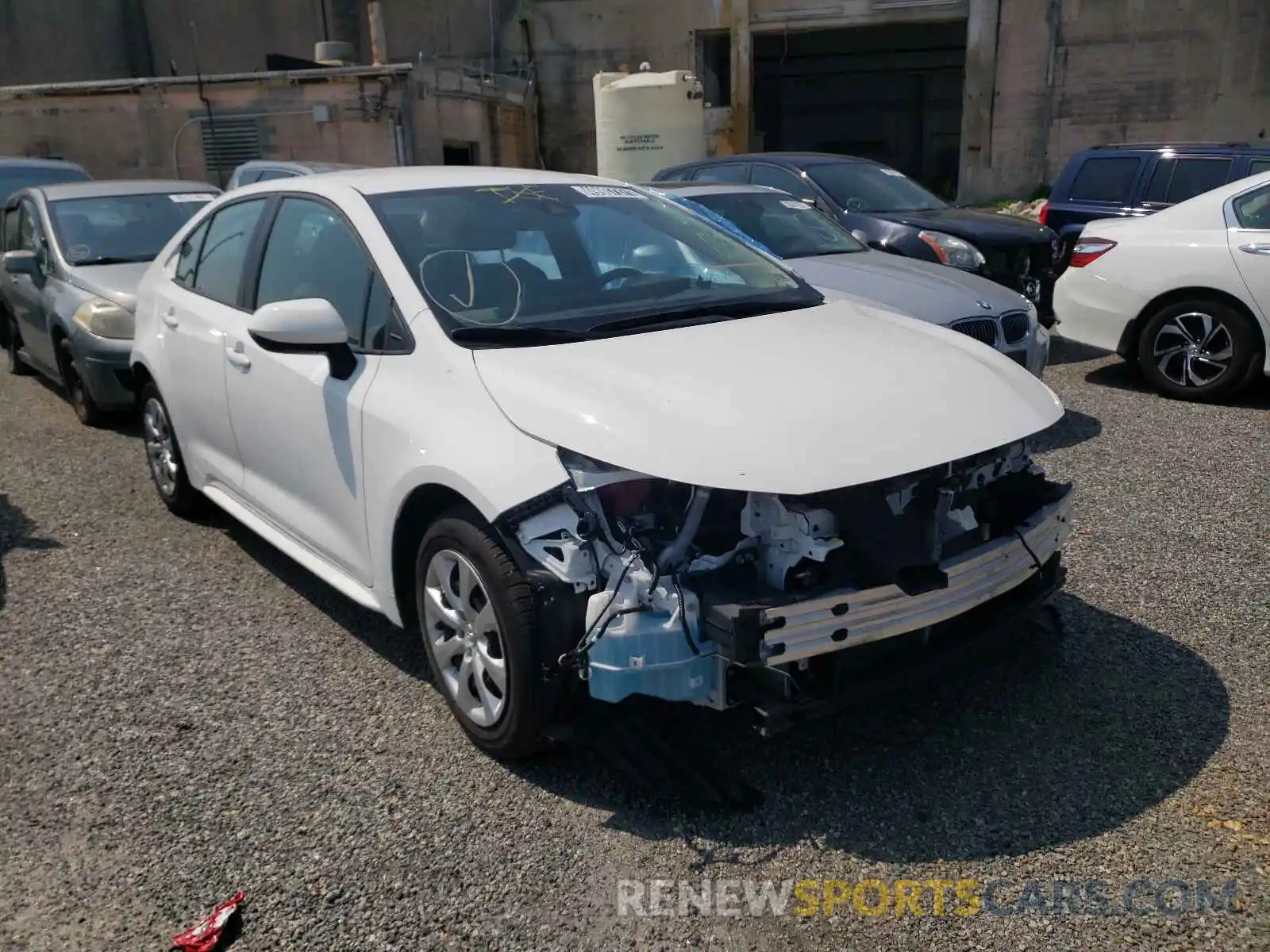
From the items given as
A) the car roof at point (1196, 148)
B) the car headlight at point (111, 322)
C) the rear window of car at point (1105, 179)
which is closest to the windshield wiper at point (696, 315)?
the car headlight at point (111, 322)

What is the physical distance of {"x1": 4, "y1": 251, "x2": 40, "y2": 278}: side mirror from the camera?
764cm

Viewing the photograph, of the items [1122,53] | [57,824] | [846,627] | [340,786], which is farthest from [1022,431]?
[1122,53]

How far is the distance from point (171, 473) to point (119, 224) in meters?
3.55

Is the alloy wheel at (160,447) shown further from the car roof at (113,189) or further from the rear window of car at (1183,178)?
the rear window of car at (1183,178)

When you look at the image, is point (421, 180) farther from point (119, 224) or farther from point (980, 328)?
point (119, 224)

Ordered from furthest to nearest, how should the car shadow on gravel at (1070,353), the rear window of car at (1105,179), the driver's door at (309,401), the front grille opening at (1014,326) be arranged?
the rear window of car at (1105,179) → the car shadow on gravel at (1070,353) → the front grille opening at (1014,326) → the driver's door at (309,401)

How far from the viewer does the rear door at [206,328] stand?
449 cm

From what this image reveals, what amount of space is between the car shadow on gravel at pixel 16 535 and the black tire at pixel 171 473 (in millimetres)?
551

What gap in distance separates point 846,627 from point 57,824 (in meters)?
2.30

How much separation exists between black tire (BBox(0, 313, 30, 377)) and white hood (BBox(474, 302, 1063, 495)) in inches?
298

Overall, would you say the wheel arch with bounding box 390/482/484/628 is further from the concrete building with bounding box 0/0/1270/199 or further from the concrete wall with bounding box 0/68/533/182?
the concrete building with bounding box 0/0/1270/199

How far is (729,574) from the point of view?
2908mm

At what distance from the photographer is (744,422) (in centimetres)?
287

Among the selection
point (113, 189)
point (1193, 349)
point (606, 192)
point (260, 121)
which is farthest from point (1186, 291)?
point (260, 121)
